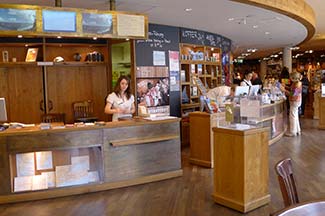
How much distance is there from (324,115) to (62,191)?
816 cm

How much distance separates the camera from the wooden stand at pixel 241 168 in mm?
4171

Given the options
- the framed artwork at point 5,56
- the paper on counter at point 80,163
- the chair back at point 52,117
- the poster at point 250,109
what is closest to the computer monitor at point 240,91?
the poster at point 250,109

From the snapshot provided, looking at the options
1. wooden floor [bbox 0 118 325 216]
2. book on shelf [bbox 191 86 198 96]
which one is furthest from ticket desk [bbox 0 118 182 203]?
book on shelf [bbox 191 86 198 96]

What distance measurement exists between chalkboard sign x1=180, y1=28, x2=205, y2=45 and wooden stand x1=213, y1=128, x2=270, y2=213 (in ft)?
13.9

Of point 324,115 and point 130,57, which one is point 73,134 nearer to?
point 130,57

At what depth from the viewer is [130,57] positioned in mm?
7141

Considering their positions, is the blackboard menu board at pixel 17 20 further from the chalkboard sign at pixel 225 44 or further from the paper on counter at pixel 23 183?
the chalkboard sign at pixel 225 44

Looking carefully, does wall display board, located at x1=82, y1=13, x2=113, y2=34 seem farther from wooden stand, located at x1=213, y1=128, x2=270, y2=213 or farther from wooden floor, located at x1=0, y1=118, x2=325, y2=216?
wooden floor, located at x1=0, y1=118, x2=325, y2=216

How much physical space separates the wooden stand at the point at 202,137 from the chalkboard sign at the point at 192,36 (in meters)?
2.47

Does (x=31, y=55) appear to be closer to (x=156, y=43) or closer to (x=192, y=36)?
(x=156, y=43)

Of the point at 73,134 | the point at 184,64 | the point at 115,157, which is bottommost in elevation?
the point at 115,157

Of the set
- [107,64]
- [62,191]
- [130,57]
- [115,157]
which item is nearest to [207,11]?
[130,57]

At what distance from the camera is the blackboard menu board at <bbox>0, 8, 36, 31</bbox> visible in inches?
179

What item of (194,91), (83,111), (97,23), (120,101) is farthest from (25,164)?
(194,91)
